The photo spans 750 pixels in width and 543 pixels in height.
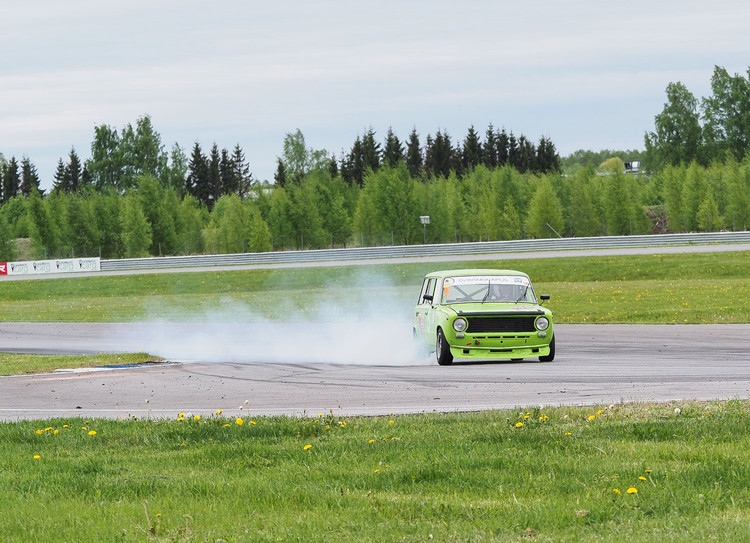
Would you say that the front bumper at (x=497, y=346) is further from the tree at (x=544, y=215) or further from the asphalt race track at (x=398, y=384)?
the tree at (x=544, y=215)

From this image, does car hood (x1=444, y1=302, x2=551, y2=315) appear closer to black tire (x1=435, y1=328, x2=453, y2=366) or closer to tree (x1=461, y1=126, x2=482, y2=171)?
black tire (x1=435, y1=328, x2=453, y2=366)

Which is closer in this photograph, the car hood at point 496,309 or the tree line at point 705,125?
the car hood at point 496,309

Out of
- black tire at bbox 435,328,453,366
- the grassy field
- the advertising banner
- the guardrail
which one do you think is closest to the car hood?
black tire at bbox 435,328,453,366

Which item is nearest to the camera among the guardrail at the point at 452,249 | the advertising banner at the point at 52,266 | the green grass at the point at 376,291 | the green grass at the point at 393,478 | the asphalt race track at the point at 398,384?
the green grass at the point at 393,478

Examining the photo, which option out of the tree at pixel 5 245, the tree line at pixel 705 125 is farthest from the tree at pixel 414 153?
the tree at pixel 5 245

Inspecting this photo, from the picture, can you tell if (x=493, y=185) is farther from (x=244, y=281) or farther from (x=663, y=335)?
A: (x=663, y=335)

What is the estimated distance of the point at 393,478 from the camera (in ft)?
23.7

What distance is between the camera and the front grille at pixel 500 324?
16.2m

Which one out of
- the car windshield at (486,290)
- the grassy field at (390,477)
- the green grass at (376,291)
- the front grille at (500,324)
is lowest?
the green grass at (376,291)

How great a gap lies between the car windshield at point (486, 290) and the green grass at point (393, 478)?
692 cm

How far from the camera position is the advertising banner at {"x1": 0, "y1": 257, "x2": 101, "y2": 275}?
58.3 meters

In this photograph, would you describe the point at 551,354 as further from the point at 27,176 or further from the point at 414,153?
the point at 27,176

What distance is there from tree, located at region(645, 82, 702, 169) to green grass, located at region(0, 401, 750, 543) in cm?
9831

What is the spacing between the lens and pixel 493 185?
80188mm
